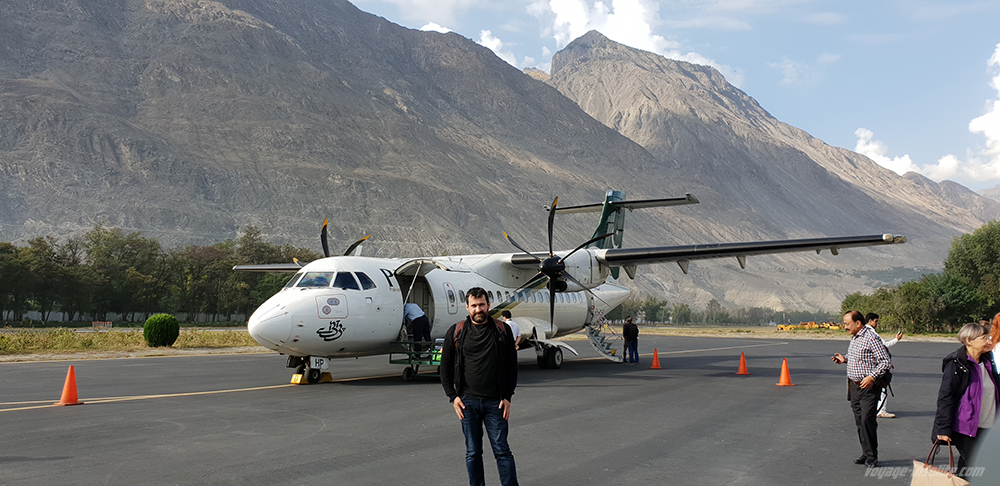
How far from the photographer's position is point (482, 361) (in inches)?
238

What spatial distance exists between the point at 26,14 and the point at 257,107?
5634 cm

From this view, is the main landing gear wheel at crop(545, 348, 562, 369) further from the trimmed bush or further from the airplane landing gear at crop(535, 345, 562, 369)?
the trimmed bush

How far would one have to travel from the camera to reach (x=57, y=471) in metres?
7.41

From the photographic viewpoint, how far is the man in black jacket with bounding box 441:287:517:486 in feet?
19.7

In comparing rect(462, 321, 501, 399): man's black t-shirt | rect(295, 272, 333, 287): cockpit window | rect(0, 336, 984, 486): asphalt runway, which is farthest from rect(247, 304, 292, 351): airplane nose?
rect(462, 321, 501, 399): man's black t-shirt

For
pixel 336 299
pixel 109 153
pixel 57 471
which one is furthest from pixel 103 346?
pixel 109 153

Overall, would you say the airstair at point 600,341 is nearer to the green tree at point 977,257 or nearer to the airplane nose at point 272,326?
the airplane nose at point 272,326

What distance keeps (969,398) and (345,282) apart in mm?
12620

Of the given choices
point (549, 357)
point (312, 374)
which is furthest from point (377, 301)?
point (549, 357)

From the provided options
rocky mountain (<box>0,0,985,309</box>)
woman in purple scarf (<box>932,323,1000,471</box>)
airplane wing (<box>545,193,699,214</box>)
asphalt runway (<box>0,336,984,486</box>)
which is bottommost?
asphalt runway (<box>0,336,984,486</box>)

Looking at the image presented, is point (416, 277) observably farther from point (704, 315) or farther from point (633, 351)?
point (704, 315)

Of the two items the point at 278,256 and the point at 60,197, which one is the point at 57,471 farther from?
the point at 60,197

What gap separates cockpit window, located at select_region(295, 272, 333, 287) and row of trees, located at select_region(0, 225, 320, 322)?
177 ft

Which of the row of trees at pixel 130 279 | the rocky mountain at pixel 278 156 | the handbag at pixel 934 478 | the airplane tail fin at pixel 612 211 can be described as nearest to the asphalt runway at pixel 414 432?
the handbag at pixel 934 478
